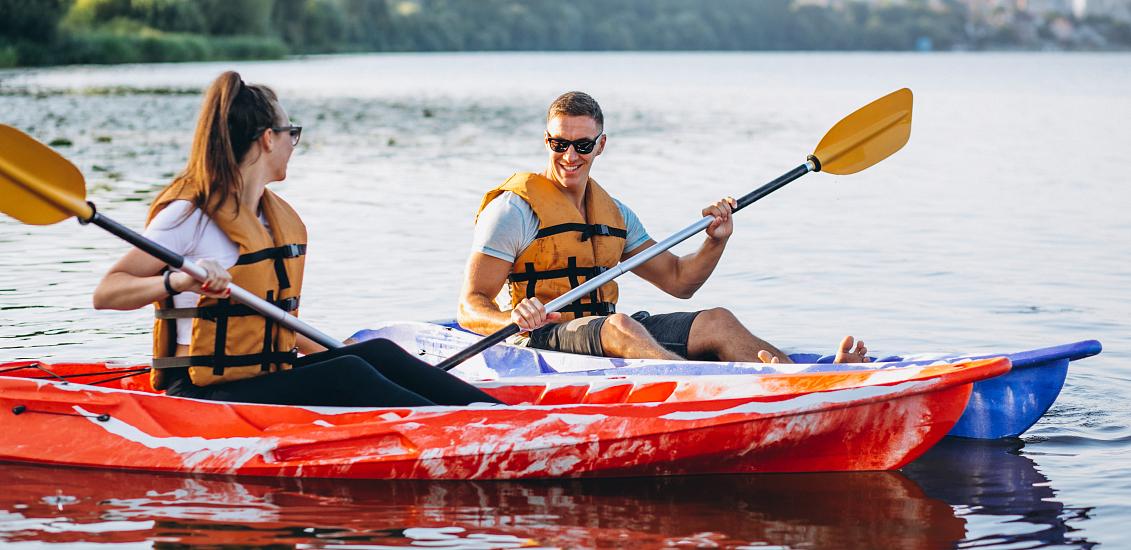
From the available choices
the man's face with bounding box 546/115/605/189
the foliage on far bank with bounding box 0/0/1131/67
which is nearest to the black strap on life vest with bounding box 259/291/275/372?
the man's face with bounding box 546/115/605/189

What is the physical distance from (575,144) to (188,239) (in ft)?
5.16

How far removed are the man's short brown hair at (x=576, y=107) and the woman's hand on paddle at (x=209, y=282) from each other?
4.94 ft

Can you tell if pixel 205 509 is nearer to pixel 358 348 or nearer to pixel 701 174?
pixel 358 348

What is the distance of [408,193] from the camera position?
13.7 m

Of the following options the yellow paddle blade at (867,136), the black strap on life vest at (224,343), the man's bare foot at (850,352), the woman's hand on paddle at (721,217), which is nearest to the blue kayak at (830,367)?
the man's bare foot at (850,352)

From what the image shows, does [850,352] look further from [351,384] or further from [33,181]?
[33,181]

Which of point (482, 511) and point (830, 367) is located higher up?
point (830, 367)

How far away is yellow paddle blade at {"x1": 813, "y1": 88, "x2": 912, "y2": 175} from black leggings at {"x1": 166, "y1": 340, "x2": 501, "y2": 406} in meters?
2.01

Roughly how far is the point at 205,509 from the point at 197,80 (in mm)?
31020

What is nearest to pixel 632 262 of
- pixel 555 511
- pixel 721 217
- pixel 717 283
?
pixel 721 217

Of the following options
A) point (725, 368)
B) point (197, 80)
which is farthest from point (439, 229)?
point (197, 80)

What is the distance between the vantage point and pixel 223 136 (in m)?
4.06

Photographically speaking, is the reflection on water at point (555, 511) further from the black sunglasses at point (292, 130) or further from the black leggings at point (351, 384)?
the black sunglasses at point (292, 130)

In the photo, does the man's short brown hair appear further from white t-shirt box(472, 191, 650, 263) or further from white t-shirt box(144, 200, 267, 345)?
white t-shirt box(144, 200, 267, 345)
